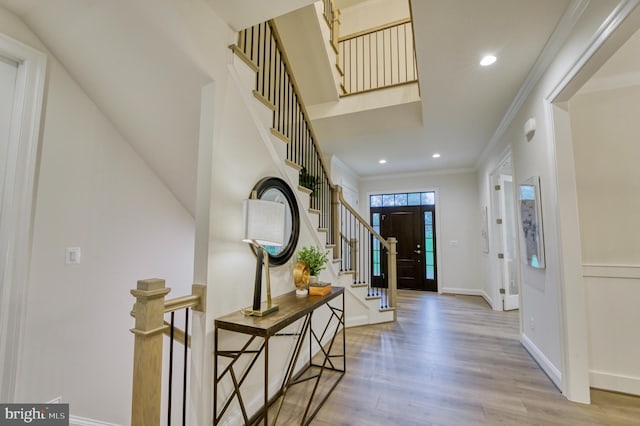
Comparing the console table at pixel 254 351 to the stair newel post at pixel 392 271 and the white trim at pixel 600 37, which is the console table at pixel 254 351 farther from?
the white trim at pixel 600 37

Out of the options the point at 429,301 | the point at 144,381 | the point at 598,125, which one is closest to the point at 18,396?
the point at 144,381

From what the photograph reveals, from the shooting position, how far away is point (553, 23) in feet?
6.22

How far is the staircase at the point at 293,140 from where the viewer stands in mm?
1995

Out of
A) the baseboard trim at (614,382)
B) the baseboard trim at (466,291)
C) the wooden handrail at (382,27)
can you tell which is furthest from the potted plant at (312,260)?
the baseboard trim at (466,291)

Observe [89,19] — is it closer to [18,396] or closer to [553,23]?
Result: [18,396]

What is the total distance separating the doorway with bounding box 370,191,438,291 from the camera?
5.94 meters

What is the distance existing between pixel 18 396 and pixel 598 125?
4646mm

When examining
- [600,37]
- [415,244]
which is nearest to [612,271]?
[600,37]

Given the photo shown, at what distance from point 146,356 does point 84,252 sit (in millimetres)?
1274

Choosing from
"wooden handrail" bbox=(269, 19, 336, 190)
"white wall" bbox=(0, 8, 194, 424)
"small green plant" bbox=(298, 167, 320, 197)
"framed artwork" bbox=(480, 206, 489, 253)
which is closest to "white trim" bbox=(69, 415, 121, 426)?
"white wall" bbox=(0, 8, 194, 424)

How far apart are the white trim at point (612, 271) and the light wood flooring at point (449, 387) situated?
3.01ft

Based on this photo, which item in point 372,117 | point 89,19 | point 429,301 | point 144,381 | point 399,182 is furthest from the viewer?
point 399,182

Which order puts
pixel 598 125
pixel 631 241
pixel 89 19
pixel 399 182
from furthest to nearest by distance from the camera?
pixel 399 182
pixel 598 125
pixel 631 241
pixel 89 19

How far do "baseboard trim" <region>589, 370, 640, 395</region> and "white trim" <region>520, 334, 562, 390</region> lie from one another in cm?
24
